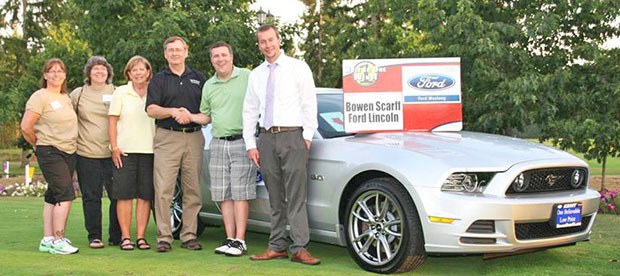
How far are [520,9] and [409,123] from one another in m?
7.96

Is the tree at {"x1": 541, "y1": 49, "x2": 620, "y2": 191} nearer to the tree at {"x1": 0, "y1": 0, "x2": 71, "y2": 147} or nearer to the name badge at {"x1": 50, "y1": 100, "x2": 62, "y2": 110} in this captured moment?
the name badge at {"x1": 50, "y1": 100, "x2": 62, "y2": 110}

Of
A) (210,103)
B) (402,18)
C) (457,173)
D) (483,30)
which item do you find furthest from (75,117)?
(402,18)

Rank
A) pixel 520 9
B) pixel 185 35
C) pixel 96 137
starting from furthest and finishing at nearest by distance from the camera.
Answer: pixel 185 35 < pixel 520 9 < pixel 96 137

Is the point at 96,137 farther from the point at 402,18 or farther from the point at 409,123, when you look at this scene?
the point at 402,18

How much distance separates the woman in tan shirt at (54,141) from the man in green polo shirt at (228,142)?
3.90 ft

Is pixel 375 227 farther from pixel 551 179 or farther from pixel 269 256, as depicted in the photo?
pixel 551 179

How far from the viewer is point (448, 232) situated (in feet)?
17.4

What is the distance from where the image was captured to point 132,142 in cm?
694

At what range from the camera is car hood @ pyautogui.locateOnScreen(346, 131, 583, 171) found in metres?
5.45

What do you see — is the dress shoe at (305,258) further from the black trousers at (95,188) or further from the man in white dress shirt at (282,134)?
the black trousers at (95,188)

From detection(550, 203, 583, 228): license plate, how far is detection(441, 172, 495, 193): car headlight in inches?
22.3

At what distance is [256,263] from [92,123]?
2160 mm

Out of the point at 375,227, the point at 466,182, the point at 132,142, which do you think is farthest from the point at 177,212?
the point at 466,182

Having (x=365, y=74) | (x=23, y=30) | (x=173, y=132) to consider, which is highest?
(x=23, y=30)
